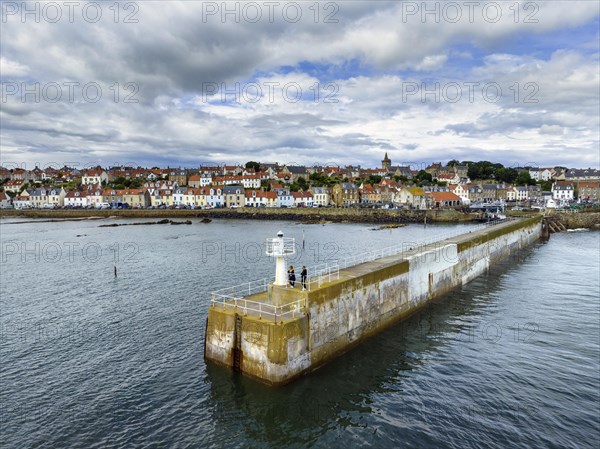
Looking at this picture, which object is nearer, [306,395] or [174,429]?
[174,429]

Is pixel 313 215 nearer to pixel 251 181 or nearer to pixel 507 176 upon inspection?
pixel 251 181

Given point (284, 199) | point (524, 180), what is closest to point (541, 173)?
point (524, 180)

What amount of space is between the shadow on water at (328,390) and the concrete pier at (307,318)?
449 mm

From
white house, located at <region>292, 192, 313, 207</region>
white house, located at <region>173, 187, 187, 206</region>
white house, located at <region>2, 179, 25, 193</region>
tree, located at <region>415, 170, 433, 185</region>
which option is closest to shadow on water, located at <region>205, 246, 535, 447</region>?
white house, located at <region>292, 192, 313, 207</region>

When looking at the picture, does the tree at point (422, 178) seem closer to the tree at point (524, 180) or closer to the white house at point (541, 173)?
the tree at point (524, 180)

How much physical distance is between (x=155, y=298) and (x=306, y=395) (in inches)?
577

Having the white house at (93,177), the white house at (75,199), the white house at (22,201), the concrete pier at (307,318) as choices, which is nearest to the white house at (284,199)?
the white house at (75,199)

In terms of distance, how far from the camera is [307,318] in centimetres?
1337

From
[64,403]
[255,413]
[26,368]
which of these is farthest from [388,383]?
[26,368]

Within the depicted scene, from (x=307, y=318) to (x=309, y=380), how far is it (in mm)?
2086

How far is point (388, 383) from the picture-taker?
1322 centimetres

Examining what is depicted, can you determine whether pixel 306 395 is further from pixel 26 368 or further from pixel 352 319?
pixel 26 368

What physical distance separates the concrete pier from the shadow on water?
1.47ft

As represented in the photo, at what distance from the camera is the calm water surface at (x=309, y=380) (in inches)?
414
